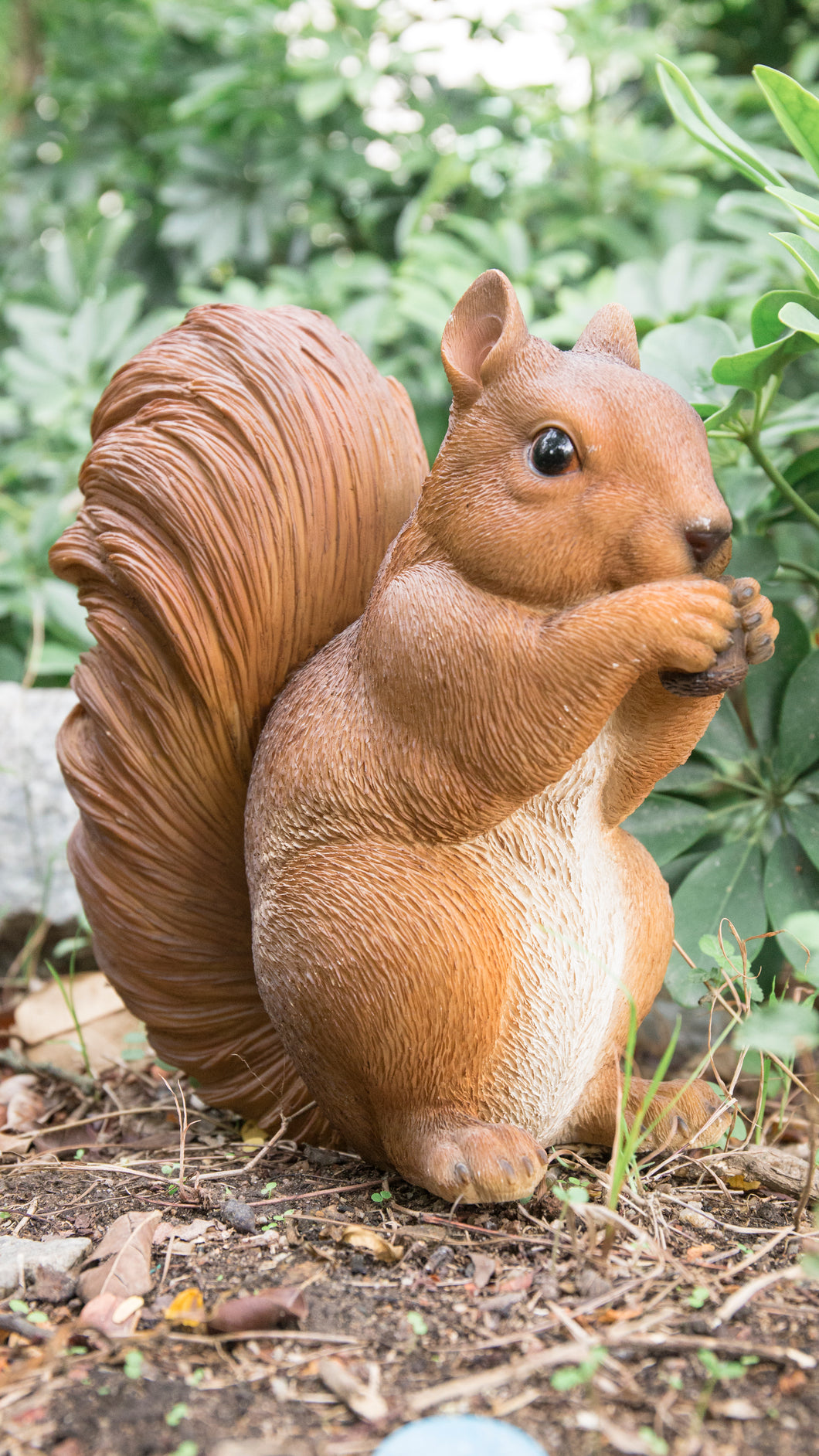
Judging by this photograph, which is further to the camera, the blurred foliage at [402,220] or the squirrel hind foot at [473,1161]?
the blurred foliage at [402,220]

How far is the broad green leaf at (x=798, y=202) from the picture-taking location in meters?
1.27

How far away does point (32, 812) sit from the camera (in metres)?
2.33

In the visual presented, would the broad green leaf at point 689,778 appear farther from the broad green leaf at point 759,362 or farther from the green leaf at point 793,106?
the green leaf at point 793,106

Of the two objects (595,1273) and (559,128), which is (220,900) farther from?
(559,128)

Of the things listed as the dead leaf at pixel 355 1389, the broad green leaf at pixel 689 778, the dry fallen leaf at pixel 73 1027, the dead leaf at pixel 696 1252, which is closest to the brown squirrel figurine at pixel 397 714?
the dead leaf at pixel 696 1252

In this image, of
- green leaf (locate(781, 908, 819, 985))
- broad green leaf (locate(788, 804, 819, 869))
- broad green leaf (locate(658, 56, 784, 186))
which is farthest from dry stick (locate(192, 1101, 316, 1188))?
broad green leaf (locate(658, 56, 784, 186))

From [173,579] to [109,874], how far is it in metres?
0.40

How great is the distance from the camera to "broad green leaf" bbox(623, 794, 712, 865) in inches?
67.4

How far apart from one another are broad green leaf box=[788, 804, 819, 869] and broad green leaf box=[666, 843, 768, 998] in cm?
8

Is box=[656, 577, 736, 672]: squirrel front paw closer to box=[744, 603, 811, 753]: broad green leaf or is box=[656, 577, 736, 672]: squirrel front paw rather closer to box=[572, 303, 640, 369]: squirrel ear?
box=[572, 303, 640, 369]: squirrel ear

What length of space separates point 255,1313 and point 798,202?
134cm

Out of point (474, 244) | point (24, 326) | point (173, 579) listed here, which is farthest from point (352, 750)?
point (474, 244)

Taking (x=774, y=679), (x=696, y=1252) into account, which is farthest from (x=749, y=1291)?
(x=774, y=679)

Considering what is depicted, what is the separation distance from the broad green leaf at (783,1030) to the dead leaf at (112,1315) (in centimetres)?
60
